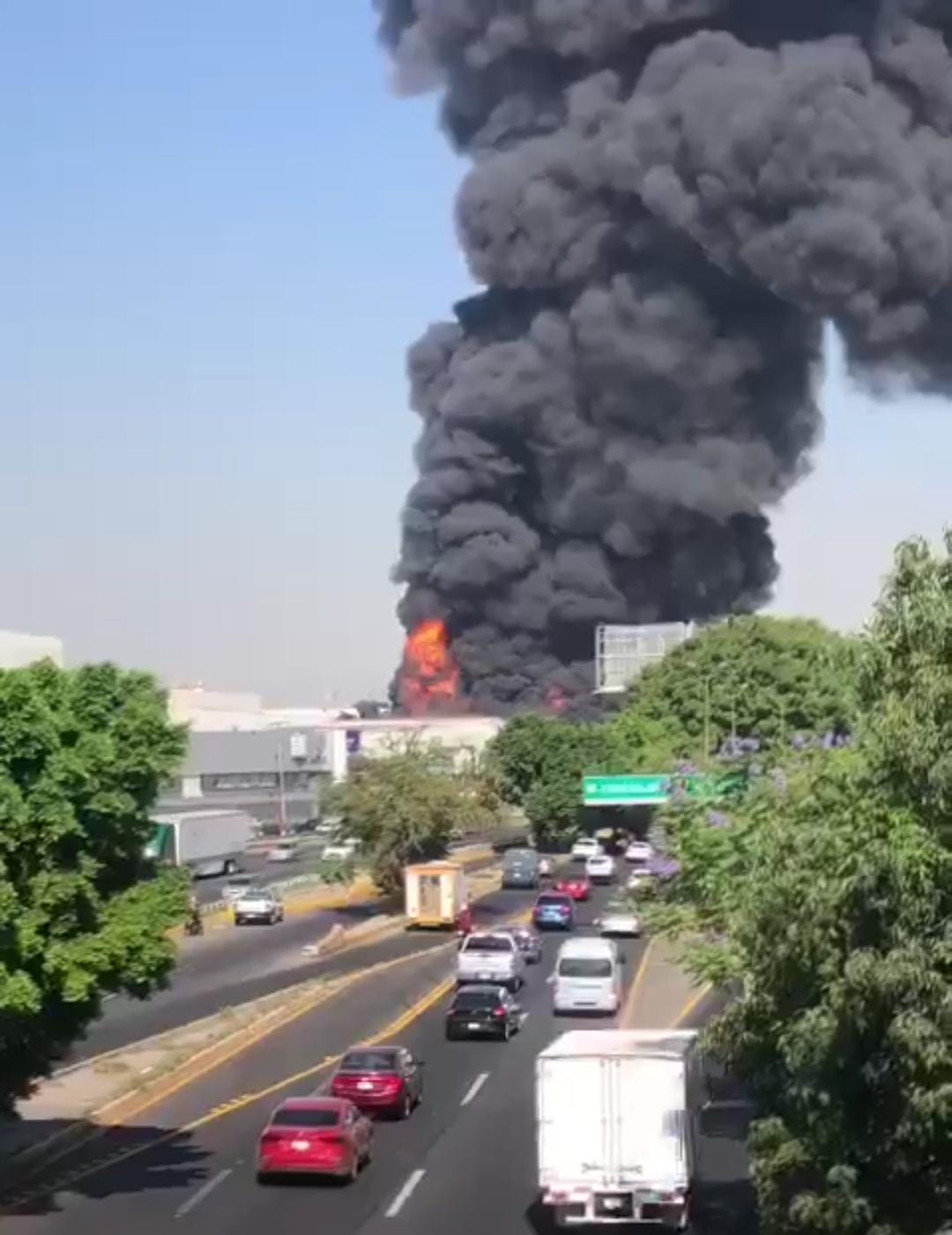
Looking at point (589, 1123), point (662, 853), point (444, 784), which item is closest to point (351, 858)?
point (444, 784)

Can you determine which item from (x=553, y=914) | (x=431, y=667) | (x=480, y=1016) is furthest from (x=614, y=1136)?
(x=431, y=667)

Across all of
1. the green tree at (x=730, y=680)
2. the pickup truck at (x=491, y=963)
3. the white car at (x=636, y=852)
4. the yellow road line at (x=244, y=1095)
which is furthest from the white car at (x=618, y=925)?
the green tree at (x=730, y=680)

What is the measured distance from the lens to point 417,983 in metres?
48.9

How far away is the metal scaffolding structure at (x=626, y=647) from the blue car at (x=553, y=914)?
49.0 m

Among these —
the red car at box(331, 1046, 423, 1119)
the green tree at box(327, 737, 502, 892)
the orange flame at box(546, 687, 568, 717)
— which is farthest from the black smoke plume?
the red car at box(331, 1046, 423, 1119)

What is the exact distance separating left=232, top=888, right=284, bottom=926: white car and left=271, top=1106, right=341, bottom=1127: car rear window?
→ 121ft

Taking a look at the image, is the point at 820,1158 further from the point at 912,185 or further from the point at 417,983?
the point at 912,185

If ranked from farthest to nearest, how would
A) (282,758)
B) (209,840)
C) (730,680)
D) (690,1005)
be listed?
(282,758) < (730,680) < (209,840) < (690,1005)

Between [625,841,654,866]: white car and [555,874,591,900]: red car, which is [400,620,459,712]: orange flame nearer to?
[625,841,654,866]: white car

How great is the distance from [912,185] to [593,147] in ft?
55.1

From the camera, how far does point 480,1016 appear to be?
130 feet

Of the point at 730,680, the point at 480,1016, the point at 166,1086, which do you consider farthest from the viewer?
the point at 730,680

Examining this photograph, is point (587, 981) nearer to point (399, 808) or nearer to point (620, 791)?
point (620, 791)

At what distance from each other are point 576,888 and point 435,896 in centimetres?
793
